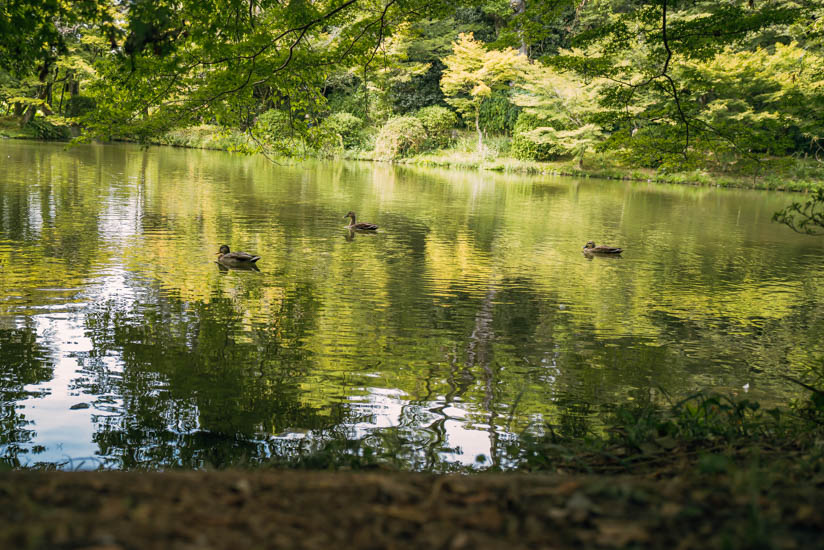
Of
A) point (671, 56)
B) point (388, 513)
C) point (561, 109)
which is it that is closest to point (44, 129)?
point (561, 109)

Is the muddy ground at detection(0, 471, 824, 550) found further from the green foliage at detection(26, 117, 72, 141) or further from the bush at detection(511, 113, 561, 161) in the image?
the green foliage at detection(26, 117, 72, 141)


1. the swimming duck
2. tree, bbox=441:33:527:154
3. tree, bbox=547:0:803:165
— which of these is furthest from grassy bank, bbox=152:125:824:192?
the swimming duck

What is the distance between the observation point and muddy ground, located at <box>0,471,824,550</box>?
1.79 m

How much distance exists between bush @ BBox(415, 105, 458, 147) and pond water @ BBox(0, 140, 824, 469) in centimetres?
3050

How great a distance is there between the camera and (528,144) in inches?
1657

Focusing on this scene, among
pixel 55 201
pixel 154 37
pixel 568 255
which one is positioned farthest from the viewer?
pixel 55 201

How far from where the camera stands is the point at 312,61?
25.4 feet

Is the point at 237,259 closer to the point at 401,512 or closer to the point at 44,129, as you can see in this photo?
the point at 401,512

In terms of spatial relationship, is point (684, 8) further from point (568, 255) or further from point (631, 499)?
Result: point (631, 499)

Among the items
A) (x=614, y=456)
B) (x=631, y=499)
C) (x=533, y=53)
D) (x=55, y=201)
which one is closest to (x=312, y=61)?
(x=614, y=456)

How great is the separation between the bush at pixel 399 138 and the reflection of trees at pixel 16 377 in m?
39.8

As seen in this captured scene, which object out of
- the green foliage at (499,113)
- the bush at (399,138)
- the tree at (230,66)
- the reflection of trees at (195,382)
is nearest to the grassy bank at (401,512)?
the reflection of trees at (195,382)

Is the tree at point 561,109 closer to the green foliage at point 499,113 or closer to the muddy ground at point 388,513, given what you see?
the green foliage at point 499,113

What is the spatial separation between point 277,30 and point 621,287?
22.9 feet
